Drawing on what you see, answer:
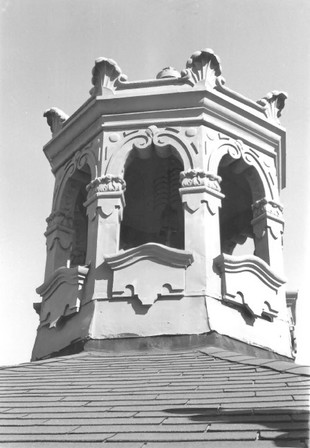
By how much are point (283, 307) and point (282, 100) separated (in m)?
3.42

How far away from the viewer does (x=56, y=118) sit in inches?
467

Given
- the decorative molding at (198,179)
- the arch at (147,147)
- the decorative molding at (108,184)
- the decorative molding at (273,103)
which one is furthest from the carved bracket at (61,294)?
the decorative molding at (273,103)

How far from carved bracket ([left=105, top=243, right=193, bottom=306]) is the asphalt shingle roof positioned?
1178 mm

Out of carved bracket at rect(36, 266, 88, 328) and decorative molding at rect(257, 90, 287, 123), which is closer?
carved bracket at rect(36, 266, 88, 328)

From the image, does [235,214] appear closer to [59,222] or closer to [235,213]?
[235,213]

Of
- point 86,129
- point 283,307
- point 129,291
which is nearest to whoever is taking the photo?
point 129,291

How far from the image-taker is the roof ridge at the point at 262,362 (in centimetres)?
664

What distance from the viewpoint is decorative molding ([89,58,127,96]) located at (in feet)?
35.3

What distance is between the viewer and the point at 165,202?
1296 cm

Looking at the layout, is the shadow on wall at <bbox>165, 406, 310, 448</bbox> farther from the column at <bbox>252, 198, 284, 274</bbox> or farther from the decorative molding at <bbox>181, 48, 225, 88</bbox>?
the decorative molding at <bbox>181, 48, 225, 88</bbox>

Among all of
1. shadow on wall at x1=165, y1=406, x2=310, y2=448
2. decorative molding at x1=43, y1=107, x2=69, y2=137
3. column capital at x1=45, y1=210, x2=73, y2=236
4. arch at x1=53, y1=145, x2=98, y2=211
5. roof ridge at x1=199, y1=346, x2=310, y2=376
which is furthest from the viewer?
decorative molding at x1=43, y1=107, x2=69, y2=137

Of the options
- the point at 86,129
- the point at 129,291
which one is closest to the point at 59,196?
the point at 86,129

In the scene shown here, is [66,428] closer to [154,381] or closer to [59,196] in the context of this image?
[154,381]

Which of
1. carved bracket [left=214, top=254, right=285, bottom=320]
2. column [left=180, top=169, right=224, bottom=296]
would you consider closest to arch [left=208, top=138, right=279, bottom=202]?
column [left=180, top=169, right=224, bottom=296]
